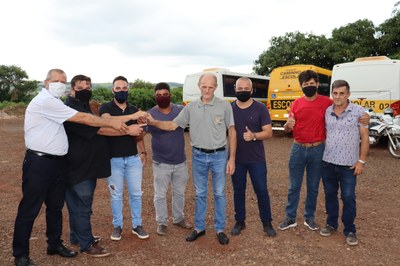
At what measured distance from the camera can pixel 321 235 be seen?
411 centimetres

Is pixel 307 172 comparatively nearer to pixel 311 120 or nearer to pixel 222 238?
pixel 311 120

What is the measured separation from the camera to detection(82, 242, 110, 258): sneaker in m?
3.58

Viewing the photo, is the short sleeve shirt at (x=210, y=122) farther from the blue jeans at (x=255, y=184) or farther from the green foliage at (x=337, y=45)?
the green foliage at (x=337, y=45)

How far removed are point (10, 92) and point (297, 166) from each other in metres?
37.6

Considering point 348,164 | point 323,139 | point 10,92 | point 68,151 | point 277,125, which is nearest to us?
point 68,151

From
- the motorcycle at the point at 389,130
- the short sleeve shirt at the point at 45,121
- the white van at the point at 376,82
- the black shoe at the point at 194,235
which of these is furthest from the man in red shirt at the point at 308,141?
the white van at the point at 376,82

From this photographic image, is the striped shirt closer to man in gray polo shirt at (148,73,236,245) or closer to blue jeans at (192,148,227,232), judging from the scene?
man in gray polo shirt at (148,73,236,245)

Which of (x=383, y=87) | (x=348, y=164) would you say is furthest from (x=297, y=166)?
(x=383, y=87)

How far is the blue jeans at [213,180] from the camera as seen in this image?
3930 millimetres

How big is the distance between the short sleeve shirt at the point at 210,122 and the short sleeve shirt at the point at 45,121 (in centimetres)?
132

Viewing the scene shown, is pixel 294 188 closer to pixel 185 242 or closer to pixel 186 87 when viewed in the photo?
pixel 185 242

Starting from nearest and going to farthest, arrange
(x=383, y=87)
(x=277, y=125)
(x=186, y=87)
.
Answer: (x=383, y=87)
(x=277, y=125)
(x=186, y=87)

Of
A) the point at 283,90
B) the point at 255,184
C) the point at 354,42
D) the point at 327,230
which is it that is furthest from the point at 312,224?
the point at 354,42

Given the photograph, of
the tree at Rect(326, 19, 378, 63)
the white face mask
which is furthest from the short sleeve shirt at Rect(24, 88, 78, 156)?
the tree at Rect(326, 19, 378, 63)
